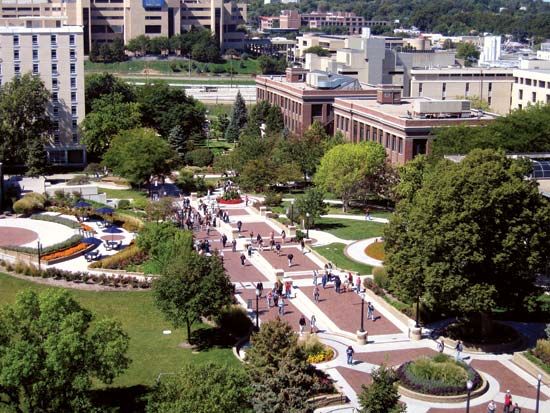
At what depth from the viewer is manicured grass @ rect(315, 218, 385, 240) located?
2729 inches

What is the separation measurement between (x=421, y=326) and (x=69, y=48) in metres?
62.2

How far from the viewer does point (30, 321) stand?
107 feet

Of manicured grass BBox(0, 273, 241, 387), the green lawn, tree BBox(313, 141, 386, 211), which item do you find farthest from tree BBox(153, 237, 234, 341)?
the green lawn

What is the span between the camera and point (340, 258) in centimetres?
6241

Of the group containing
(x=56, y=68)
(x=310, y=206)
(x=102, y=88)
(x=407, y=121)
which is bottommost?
(x=310, y=206)

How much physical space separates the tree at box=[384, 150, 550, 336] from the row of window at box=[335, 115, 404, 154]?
134 ft

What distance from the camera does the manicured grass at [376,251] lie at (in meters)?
62.3

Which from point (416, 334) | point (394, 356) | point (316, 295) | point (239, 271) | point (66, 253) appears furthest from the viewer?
point (66, 253)

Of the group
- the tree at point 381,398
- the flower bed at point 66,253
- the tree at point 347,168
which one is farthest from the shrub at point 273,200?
the tree at point 381,398

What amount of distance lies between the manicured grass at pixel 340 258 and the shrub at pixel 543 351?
16.7 metres

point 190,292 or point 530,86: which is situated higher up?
point 530,86

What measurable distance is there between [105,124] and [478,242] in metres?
59.9

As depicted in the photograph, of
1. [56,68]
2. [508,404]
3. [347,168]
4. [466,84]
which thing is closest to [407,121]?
[347,168]

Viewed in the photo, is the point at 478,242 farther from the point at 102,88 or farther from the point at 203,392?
the point at 102,88
